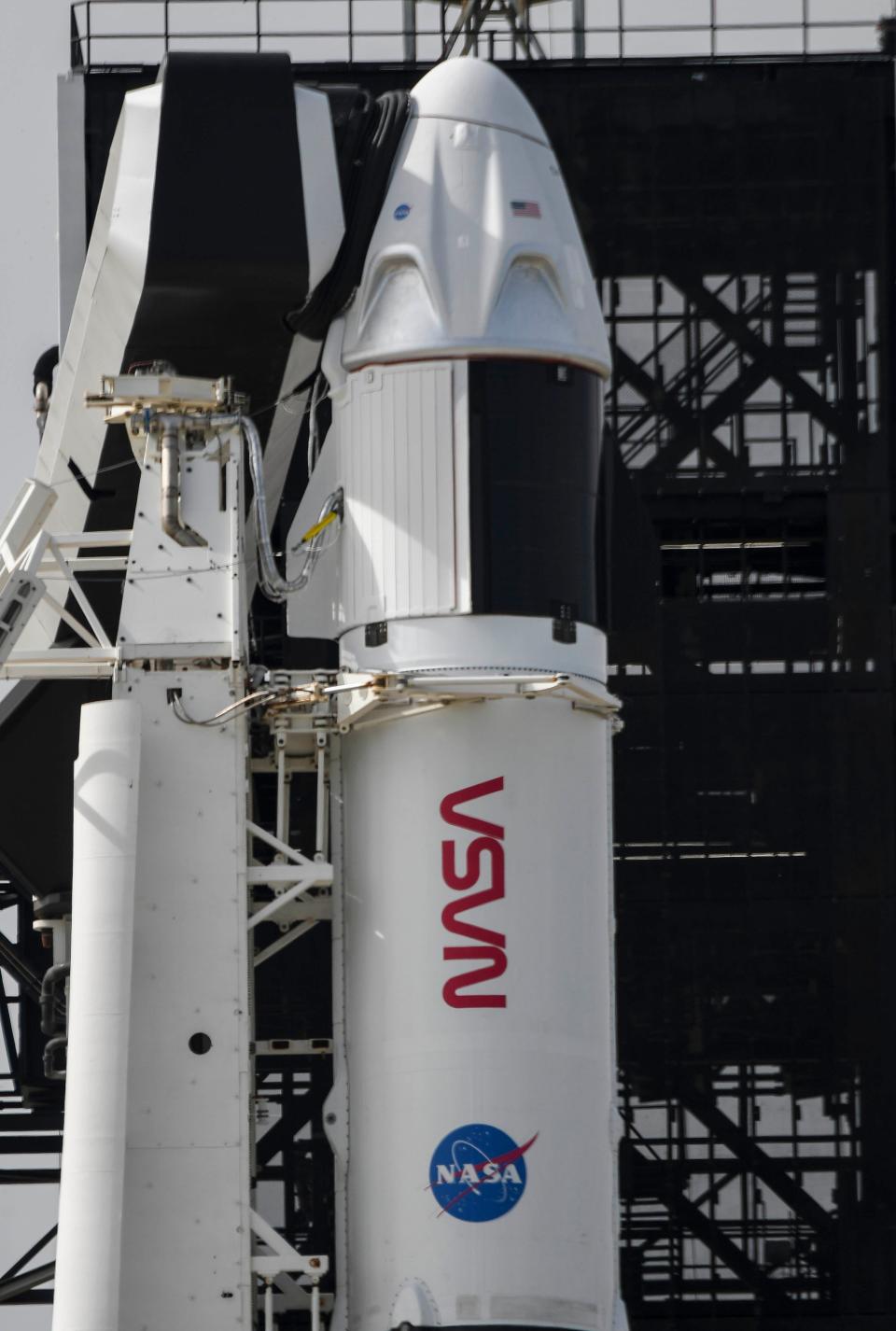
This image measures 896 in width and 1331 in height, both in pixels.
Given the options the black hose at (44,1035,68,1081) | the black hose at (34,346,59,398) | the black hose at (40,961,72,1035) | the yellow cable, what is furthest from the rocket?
the black hose at (34,346,59,398)

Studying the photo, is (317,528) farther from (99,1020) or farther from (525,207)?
(99,1020)

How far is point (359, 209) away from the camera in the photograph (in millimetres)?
22500

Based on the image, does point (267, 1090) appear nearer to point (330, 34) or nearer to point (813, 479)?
point (813, 479)

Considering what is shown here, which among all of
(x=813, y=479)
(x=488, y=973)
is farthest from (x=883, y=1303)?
(x=488, y=973)

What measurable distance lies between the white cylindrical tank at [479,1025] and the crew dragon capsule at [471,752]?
19 millimetres

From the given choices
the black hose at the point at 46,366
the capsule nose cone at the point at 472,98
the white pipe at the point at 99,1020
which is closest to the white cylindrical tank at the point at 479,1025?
the white pipe at the point at 99,1020

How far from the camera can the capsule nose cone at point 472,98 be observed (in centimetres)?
2248

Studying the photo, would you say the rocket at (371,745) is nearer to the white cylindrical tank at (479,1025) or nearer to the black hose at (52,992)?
the white cylindrical tank at (479,1025)

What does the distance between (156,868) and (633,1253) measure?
10076 millimetres

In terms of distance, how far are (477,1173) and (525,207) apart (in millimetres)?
7263

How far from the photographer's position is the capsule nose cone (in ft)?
73.8

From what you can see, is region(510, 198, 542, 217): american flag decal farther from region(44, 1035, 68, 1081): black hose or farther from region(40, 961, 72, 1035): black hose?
region(44, 1035, 68, 1081): black hose

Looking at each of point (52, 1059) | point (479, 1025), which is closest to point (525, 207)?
point (479, 1025)

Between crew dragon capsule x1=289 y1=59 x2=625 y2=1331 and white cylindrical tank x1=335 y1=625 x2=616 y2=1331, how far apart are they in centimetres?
2
